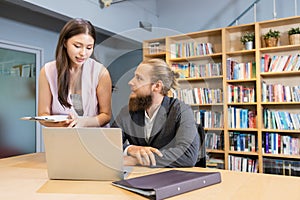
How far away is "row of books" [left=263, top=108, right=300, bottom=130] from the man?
216cm

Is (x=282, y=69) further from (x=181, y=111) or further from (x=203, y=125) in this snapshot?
(x=181, y=111)

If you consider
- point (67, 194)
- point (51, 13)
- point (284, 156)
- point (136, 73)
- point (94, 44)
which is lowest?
point (284, 156)

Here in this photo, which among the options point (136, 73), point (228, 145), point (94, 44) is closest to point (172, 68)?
point (136, 73)

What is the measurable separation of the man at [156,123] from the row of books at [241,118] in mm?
2168

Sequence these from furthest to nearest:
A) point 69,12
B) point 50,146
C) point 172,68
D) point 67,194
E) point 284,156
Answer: point 69,12, point 284,156, point 172,68, point 50,146, point 67,194

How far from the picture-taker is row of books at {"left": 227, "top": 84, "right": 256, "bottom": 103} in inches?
127

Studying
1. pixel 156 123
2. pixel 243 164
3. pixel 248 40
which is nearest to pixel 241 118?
pixel 243 164

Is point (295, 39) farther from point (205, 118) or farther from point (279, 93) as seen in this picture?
point (205, 118)

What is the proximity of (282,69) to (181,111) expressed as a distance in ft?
7.61

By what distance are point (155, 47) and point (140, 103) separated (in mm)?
272

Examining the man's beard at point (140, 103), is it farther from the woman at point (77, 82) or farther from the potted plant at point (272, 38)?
the potted plant at point (272, 38)

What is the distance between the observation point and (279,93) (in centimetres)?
309

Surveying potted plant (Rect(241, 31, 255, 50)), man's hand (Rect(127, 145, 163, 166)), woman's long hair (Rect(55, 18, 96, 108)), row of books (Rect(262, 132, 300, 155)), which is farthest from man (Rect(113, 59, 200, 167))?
potted plant (Rect(241, 31, 255, 50))

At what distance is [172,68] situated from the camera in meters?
1.15
